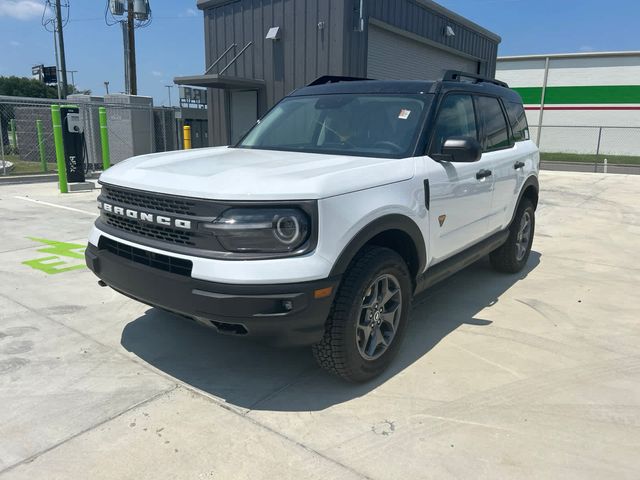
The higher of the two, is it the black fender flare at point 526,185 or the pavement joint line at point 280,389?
the black fender flare at point 526,185

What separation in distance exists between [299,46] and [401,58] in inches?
133

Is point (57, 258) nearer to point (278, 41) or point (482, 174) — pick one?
point (482, 174)

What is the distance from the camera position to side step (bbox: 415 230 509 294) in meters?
3.62

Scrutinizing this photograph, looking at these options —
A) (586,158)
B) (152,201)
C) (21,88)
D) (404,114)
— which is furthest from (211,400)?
(21,88)

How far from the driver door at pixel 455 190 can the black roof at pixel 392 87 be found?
9 cm

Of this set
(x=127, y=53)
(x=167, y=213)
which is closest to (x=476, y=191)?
(x=167, y=213)

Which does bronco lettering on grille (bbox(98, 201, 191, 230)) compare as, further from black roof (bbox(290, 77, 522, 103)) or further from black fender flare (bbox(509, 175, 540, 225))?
black fender flare (bbox(509, 175, 540, 225))

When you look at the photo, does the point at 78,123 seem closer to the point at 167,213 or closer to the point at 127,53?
the point at 167,213

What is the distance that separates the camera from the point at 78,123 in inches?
443

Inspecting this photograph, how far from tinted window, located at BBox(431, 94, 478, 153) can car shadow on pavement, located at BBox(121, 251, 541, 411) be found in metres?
1.46

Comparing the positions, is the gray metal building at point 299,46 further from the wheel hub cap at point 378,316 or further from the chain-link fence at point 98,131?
the wheel hub cap at point 378,316

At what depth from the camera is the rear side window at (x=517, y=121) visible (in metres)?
5.17

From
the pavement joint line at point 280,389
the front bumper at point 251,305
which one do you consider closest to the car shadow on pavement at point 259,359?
the pavement joint line at point 280,389

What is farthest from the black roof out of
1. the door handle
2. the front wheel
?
the front wheel
